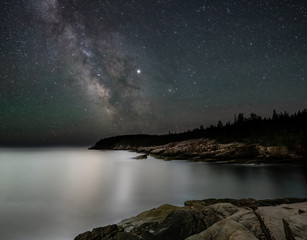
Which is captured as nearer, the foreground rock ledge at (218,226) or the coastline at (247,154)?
the foreground rock ledge at (218,226)

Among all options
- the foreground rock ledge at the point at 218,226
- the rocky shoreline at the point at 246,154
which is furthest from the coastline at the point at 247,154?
the foreground rock ledge at the point at 218,226

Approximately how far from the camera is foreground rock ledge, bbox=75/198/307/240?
6000mm

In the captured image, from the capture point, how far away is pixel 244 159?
4547 centimetres

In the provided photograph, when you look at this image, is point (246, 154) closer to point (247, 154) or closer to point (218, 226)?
point (247, 154)

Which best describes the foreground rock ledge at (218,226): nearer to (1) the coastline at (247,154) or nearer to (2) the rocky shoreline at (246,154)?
(1) the coastline at (247,154)

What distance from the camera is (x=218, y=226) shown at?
22.1 ft

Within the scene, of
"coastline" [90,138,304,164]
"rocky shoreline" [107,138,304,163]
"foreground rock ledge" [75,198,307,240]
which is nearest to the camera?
"foreground rock ledge" [75,198,307,240]

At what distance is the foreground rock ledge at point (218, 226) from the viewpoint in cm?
600

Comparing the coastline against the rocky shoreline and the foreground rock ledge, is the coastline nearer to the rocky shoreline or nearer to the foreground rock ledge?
the rocky shoreline

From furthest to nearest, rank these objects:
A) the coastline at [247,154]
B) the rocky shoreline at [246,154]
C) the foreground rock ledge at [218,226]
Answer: the rocky shoreline at [246,154] → the coastline at [247,154] → the foreground rock ledge at [218,226]

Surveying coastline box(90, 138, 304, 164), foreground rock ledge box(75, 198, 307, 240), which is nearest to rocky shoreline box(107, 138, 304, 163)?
coastline box(90, 138, 304, 164)

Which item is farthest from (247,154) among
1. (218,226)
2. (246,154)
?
(218,226)

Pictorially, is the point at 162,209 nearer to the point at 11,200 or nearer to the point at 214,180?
the point at 11,200

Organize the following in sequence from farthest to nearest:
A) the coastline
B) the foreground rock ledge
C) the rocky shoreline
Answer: the rocky shoreline, the coastline, the foreground rock ledge
